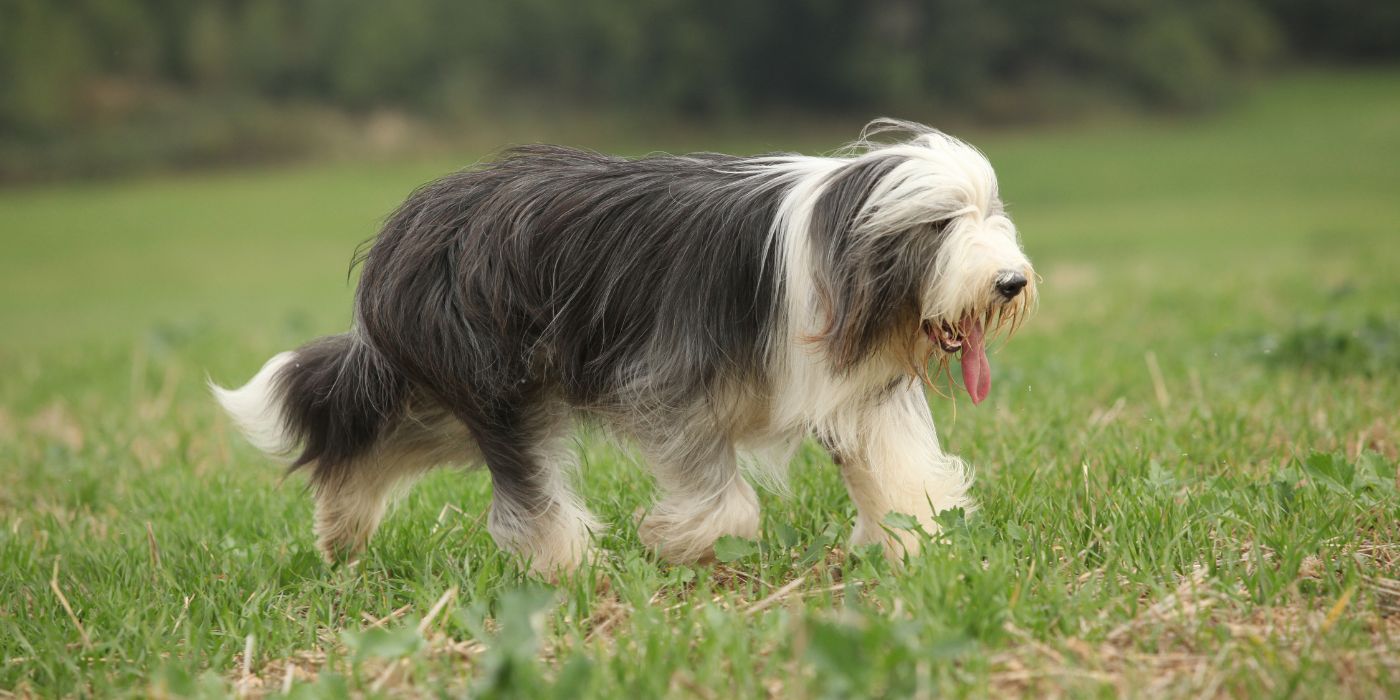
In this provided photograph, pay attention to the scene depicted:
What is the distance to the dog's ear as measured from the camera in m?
3.37

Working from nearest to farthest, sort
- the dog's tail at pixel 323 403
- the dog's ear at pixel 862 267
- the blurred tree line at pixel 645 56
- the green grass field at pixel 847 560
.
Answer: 1. the green grass field at pixel 847 560
2. the dog's ear at pixel 862 267
3. the dog's tail at pixel 323 403
4. the blurred tree line at pixel 645 56

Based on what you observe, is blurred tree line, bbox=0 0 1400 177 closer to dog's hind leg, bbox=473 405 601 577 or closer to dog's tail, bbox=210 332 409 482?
dog's tail, bbox=210 332 409 482

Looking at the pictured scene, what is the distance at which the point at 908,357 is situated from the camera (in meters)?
3.54

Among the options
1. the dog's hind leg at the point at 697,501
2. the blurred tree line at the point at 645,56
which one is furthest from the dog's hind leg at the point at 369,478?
the blurred tree line at the point at 645,56

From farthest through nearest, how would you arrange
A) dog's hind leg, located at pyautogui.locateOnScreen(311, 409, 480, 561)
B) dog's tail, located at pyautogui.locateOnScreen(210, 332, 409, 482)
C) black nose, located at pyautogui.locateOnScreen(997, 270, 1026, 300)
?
dog's hind leg, located at pyautogui.locateOnScreen(311, 409, 480, 561)
dog's tail, located at pyautogui.locateOnScreen(210, 332, 409, 482)
black nose, located at pyautogui.locateOnScreen(997, 270, 1026, 300)

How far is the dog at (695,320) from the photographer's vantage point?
134 inches

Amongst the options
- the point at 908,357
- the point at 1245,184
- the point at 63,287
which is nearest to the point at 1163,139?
the point at 1245,184

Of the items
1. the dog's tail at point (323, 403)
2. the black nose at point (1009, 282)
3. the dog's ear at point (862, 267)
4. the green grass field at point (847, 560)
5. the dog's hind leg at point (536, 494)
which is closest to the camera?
the green grass field at point (847, 560)

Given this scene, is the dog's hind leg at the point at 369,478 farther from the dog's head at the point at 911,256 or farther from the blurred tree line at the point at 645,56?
the blurred tree line at the point at 645,56

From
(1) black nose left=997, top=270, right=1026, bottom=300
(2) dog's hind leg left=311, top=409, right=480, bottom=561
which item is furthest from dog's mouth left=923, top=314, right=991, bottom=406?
(2) dog's hind leg left=311, top=409, right=480, bottom=561

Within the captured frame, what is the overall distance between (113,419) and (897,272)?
5094mm

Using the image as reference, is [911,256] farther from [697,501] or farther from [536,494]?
[536,494]

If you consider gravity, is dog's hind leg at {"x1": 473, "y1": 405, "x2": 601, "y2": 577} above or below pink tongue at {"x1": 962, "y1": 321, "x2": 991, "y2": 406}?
below

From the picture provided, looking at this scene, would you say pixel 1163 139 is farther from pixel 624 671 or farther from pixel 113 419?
pixel 624 671
